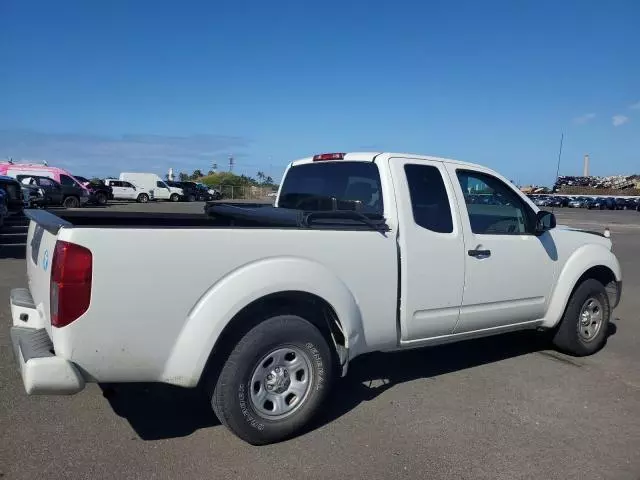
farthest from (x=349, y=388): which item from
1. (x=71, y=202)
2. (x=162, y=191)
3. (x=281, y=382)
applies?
(x=162, y=191)

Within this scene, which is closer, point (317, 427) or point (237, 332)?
point (237, 332)

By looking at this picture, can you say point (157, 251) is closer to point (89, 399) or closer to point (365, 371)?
point (89, 399)

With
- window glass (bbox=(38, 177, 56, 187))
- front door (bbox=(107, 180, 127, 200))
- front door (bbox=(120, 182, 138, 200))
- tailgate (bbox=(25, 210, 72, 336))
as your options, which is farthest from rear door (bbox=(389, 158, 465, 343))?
front door (bbox=(120, 182, 138, 200))

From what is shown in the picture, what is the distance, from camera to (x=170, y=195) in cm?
4719

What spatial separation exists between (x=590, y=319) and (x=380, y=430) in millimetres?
3039

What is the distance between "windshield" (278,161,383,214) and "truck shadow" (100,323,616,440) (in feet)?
4.88

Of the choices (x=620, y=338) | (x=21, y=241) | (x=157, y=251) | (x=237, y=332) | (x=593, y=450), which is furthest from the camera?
(x=21, y=241)

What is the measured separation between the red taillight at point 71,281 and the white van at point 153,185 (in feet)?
145

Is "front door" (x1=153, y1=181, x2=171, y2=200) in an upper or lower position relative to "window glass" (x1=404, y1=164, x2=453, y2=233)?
lower

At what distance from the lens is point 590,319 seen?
18.9ft

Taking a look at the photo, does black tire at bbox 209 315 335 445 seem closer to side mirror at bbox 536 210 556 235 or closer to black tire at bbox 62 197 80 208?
side mirror at bbox 536 210 556 235

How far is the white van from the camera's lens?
149ft

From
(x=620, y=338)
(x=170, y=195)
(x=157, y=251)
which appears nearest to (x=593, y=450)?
(x=157, y=251)

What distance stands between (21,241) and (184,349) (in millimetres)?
12823
